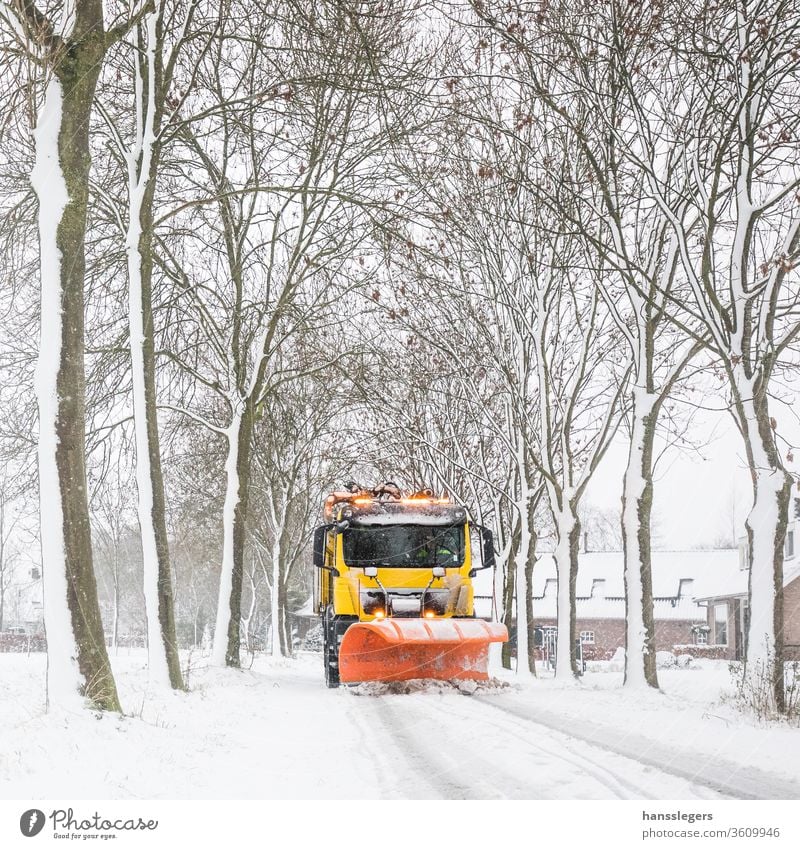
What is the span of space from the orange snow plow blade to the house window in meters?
37.0

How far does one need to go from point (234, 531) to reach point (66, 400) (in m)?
9.36

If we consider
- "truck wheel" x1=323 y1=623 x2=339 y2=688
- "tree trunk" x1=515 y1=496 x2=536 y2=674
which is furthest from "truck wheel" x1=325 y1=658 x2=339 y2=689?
"tree trunk" x1=515 y1=496 x2=536 y2=674

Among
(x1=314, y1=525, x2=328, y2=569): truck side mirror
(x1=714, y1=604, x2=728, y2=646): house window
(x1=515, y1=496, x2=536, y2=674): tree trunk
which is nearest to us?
(x1=314, y1=525, x2=328, y2=569): truck side mirror

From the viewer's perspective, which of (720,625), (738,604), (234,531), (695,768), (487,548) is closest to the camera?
(695,768)

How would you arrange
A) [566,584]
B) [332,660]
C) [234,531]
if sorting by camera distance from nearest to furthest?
[332,660]
[234,531]
[566,584]

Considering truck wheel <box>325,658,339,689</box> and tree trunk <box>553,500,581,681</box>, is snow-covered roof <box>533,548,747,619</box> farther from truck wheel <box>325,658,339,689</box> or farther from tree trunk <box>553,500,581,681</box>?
truck wheel <box>325,658,339,689</box>

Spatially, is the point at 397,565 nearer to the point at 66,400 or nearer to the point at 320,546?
the point at 320,546

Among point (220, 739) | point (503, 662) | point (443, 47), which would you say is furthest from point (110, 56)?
point (503, 662)

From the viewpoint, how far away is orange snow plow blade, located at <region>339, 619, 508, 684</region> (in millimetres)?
13125

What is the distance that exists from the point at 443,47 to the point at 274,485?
64.7 feet

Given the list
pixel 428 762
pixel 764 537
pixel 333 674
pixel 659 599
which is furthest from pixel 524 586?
pixel 659 599

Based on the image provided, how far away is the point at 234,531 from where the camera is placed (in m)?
17.5

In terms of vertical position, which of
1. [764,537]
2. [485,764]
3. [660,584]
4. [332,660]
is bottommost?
[660,584]

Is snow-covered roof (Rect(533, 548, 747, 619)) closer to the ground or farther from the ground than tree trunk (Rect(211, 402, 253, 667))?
closer to the ground
